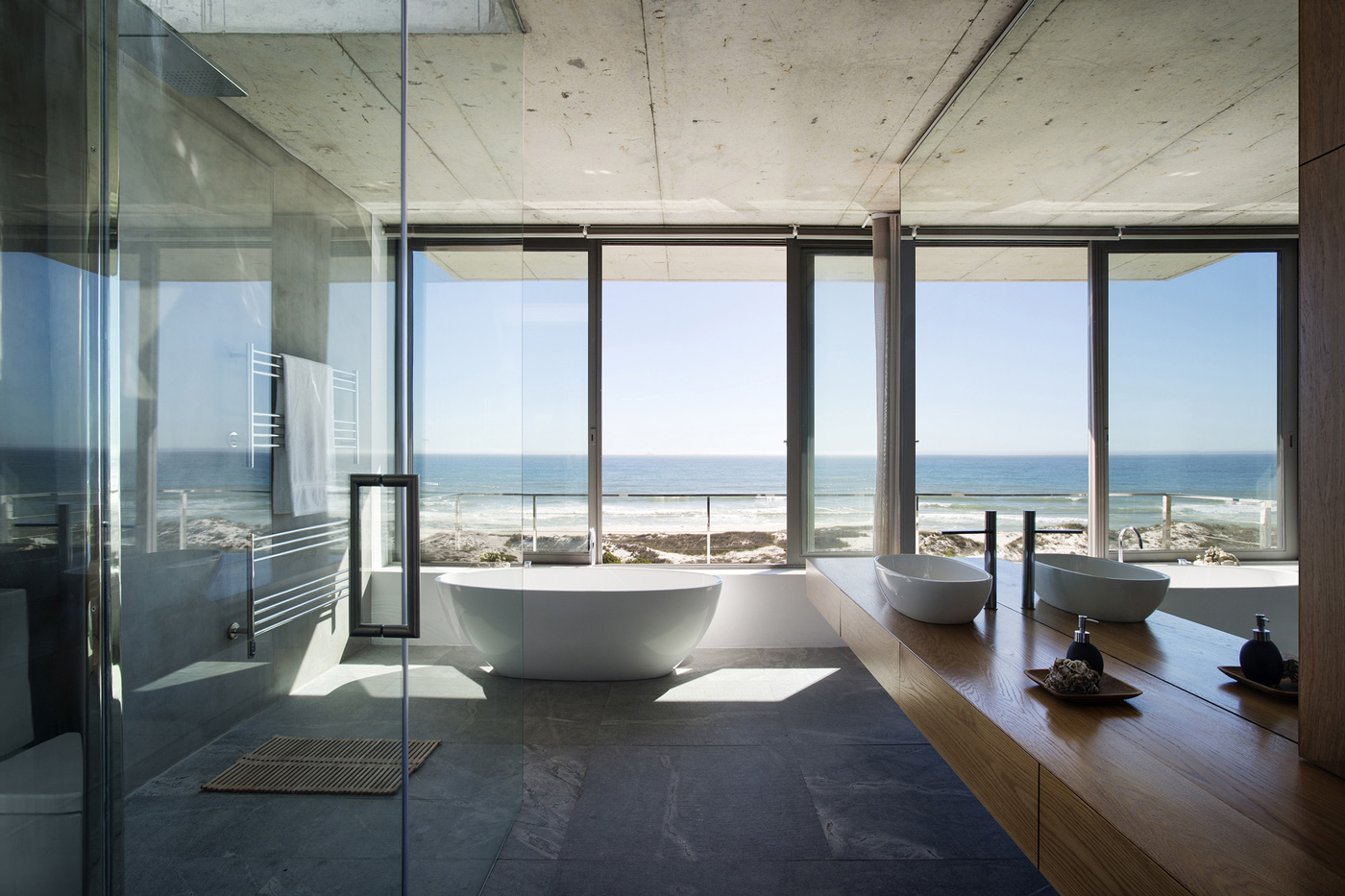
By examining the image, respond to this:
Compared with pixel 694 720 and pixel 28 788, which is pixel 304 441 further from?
pixel 694 720

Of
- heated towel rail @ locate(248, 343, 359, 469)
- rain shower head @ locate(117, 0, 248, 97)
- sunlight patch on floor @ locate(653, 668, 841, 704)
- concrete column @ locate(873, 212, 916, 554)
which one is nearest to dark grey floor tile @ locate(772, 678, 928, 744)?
sunlight patch on floor @ locate(653, 668, 841, 704)

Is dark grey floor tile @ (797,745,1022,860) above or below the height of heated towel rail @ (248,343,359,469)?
below

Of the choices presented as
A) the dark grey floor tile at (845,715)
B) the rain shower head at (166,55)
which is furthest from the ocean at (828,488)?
the dark grey floor tile at (845,715)

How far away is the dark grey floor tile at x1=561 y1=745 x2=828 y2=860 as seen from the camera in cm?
208

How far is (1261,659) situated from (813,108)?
8.18 feet

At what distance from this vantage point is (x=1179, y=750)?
116cm

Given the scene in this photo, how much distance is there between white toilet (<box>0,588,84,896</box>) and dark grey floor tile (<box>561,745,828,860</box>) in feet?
5.39

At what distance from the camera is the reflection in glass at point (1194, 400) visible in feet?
4.11

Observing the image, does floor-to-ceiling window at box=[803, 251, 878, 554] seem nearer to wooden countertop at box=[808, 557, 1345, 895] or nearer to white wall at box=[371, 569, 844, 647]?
white wall at box=[371, 569, 844, 647]

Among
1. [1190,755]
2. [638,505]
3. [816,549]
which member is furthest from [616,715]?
[638,505]

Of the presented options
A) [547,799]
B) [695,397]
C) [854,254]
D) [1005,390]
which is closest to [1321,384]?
[547,799]

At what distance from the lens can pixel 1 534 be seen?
2.05ft

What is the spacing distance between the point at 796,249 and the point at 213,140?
400 centimetres

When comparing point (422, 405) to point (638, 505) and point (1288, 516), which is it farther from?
point (638, 505)
